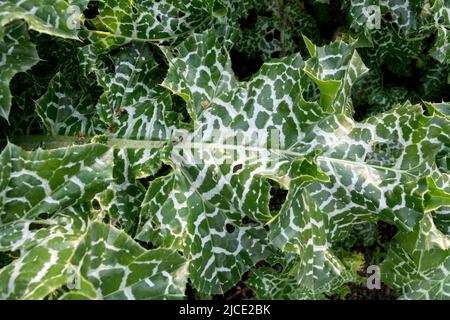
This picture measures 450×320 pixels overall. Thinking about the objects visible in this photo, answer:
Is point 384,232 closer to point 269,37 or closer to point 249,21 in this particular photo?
point 269,37

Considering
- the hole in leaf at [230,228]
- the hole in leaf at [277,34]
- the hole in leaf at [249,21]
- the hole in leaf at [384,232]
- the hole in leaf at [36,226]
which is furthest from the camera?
the hole in leaf at [384,232]

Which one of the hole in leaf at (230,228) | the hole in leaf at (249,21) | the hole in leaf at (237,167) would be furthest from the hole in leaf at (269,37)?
the hole in leaf at (230,228)

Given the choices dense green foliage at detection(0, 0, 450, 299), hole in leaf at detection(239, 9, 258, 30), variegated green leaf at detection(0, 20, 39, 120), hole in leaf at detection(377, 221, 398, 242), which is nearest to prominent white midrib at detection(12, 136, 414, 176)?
dense green foliage at detection(0, 0, 450, 299)

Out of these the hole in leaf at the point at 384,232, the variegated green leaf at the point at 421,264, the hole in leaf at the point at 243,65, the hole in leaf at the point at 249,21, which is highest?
the hole in leaf at the point at 249,21

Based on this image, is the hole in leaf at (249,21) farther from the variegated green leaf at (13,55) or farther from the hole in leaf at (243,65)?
the variegated green leaf at (13,55)

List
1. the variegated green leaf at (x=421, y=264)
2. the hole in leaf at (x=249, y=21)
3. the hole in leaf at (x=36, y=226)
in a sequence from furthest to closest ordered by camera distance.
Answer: the hole in leaf at (x=249, y=21), the variegated green leaf at (x=421, y=264), the hole in leaf at (x=36, y=226)

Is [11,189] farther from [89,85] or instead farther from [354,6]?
[354,6]

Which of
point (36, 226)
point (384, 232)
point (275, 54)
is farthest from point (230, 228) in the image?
point (384, 232)

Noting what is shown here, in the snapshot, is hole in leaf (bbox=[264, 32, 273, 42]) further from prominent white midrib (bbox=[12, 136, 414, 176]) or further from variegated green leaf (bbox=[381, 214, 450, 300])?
variegated green leaf (bbox=[381, 214, 450, 300])

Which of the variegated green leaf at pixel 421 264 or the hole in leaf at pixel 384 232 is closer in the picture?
the variegated green leaf at pixel 421 264
